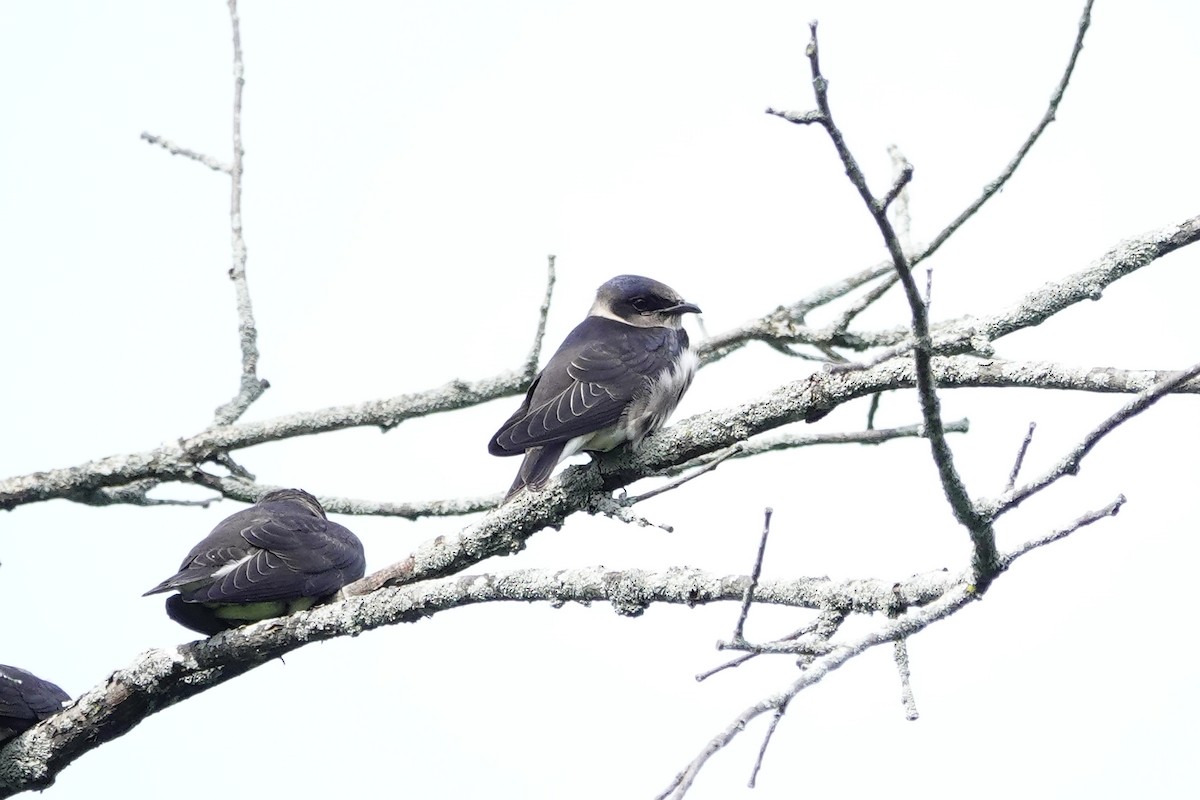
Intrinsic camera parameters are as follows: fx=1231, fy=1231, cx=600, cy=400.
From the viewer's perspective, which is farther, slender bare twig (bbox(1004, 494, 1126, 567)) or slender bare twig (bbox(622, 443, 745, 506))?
slender bare twig (bbox(622, 443, 745, 506))

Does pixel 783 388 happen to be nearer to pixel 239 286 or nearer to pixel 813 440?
pixel 813 440

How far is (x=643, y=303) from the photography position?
6500 millimetres

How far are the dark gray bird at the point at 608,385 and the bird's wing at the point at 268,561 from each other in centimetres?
123

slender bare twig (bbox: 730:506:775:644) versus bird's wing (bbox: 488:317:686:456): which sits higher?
bird's wing (bbox: 488:317:686:456)

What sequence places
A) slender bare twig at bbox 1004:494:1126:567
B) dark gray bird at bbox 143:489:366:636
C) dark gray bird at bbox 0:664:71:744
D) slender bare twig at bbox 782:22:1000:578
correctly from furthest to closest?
dark gray bird at bbox 143:489:366:636 < dark gray bird at bbox 0:664:71:744 < slender bare twig at bbox 1004:494:1126:567 < slender bare twig at bbox 782:22:1000:578

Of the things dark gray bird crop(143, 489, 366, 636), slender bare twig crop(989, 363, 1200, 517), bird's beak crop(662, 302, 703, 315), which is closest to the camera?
slender bare twig crop(989, 363, 1200, 517)

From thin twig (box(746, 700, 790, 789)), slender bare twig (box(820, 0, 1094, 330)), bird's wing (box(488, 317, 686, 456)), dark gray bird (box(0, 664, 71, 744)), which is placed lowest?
dark gray bird (box(0, 664, 71, 744))

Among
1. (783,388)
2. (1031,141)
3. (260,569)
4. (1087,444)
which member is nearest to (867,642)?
(1087,444)

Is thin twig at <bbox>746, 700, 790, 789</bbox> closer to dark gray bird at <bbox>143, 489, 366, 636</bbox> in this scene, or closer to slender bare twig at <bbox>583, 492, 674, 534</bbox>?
slender bare twig at <bbox>583, 492, 674, 534</bbox>

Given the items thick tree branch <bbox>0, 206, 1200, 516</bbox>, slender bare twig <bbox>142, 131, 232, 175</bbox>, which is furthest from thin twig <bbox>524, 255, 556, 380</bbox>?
slender bare twig <bbox>142, 131, 232, 175</bbox>

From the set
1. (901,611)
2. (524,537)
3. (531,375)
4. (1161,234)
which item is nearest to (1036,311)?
(1161,234)

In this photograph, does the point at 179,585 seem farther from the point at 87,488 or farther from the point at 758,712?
the point at 758,712

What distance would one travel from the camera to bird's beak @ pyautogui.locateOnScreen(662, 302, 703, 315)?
20.9 ft

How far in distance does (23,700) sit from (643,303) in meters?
3.45
